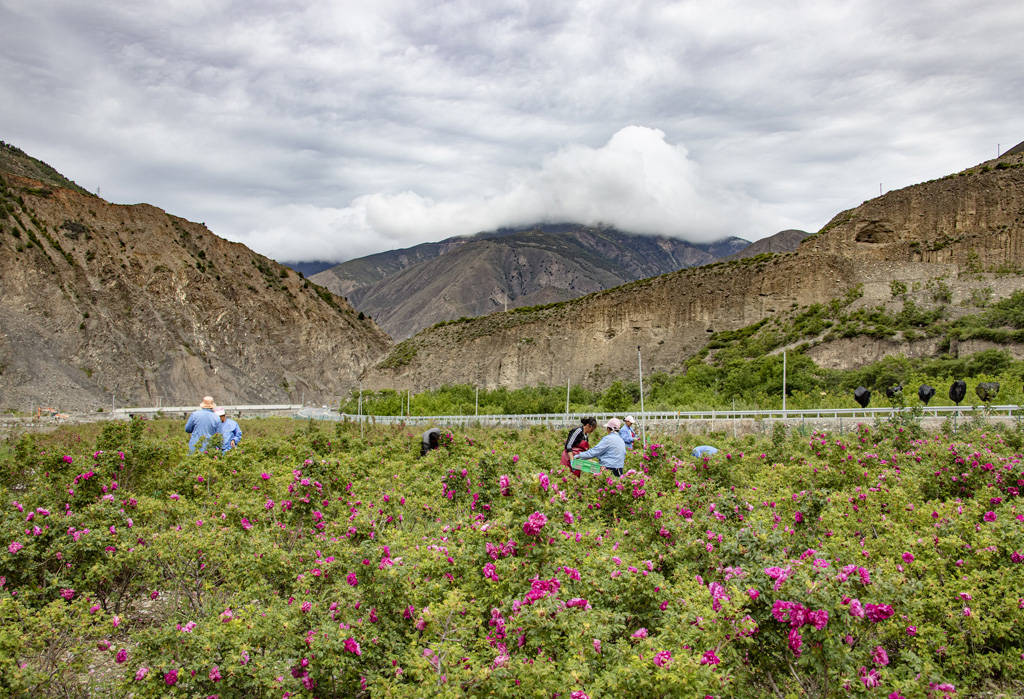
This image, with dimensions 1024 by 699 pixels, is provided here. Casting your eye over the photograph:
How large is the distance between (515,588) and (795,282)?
46207 millimetres

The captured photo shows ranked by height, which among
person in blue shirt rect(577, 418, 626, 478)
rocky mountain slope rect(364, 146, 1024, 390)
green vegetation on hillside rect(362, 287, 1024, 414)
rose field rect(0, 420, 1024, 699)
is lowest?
rose field rect(0, 420, 1024, 699)

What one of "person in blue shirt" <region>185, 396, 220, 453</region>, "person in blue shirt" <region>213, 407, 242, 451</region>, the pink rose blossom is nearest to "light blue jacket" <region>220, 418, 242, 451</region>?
"person in blue shirt" <region>213, 407, 242, 451</region>

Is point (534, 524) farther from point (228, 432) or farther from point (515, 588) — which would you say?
point (228, 432)

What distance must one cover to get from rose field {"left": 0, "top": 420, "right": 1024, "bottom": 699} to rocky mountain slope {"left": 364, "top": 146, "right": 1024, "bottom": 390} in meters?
33.5

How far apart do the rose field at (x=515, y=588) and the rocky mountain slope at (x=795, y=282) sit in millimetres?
33469

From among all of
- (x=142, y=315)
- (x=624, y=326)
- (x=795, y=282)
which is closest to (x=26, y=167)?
(x=142, y=315)

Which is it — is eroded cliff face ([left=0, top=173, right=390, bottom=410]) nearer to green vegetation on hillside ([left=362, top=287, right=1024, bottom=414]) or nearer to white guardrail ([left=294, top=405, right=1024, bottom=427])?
green vegetation on hillside ([left=362, top=287, right=1024, bottom=414])

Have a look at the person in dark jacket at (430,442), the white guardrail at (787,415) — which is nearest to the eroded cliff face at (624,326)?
the white guardrail at (787,415)

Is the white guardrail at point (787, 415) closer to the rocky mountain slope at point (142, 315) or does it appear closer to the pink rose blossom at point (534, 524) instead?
the pink rose blossom at point (534, 524)

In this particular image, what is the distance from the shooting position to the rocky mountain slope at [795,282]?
1684 inches

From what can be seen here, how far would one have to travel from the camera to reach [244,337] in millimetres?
69312

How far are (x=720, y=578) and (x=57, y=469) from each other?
792cm

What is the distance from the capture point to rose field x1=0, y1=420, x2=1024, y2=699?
142 inches

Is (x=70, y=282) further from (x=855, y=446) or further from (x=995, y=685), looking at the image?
(x=995, y=685)
